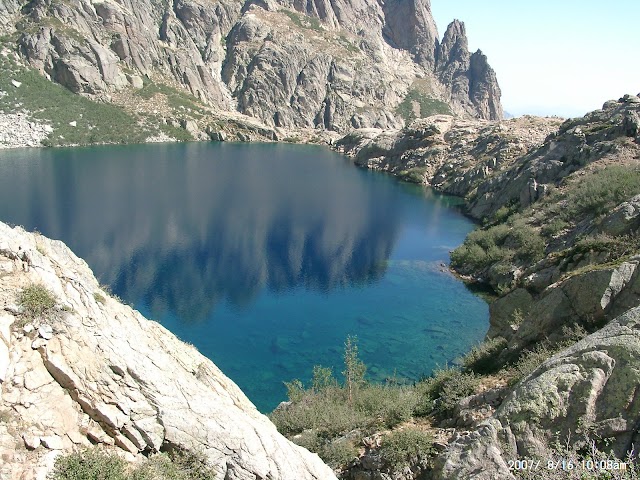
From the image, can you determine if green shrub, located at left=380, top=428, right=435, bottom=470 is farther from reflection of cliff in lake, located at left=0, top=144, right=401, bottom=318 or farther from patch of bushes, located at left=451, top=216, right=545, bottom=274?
patch of bushes, located at left=451, top=216, right=545, bottom=274

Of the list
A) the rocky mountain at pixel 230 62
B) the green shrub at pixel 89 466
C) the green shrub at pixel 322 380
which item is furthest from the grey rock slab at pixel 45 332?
the rocky mountain at pixel 230 62

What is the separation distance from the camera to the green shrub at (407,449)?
45.1 ft

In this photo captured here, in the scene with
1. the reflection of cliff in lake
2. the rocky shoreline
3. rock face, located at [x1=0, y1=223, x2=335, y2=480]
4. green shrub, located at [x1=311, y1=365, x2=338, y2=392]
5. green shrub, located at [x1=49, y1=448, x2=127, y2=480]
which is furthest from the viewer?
the rocky shoreline

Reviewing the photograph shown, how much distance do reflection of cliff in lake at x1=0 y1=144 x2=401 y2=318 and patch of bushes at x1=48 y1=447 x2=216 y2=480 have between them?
27.6m

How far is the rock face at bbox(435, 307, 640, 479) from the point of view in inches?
407

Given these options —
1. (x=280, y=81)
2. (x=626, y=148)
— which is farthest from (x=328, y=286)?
(x=280, y=81)

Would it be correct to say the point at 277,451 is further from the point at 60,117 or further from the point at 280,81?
the point at 280,81

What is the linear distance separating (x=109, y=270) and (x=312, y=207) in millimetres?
36307

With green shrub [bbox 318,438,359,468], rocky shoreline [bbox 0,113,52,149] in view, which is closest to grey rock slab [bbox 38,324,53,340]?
green shrub [bbox 318,438,359,468]

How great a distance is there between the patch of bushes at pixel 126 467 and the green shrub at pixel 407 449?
640 cm

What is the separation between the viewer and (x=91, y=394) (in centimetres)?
862

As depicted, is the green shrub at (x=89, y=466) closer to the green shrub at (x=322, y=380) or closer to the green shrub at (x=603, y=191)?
the green shrub at (x=322, y=380)

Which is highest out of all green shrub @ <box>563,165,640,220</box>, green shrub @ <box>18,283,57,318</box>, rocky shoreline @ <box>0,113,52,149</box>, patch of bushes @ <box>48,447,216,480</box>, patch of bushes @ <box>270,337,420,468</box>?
green shrub @ <box>563,165,640,220</box>

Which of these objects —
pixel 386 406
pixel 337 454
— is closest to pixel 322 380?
pixel 386 406
